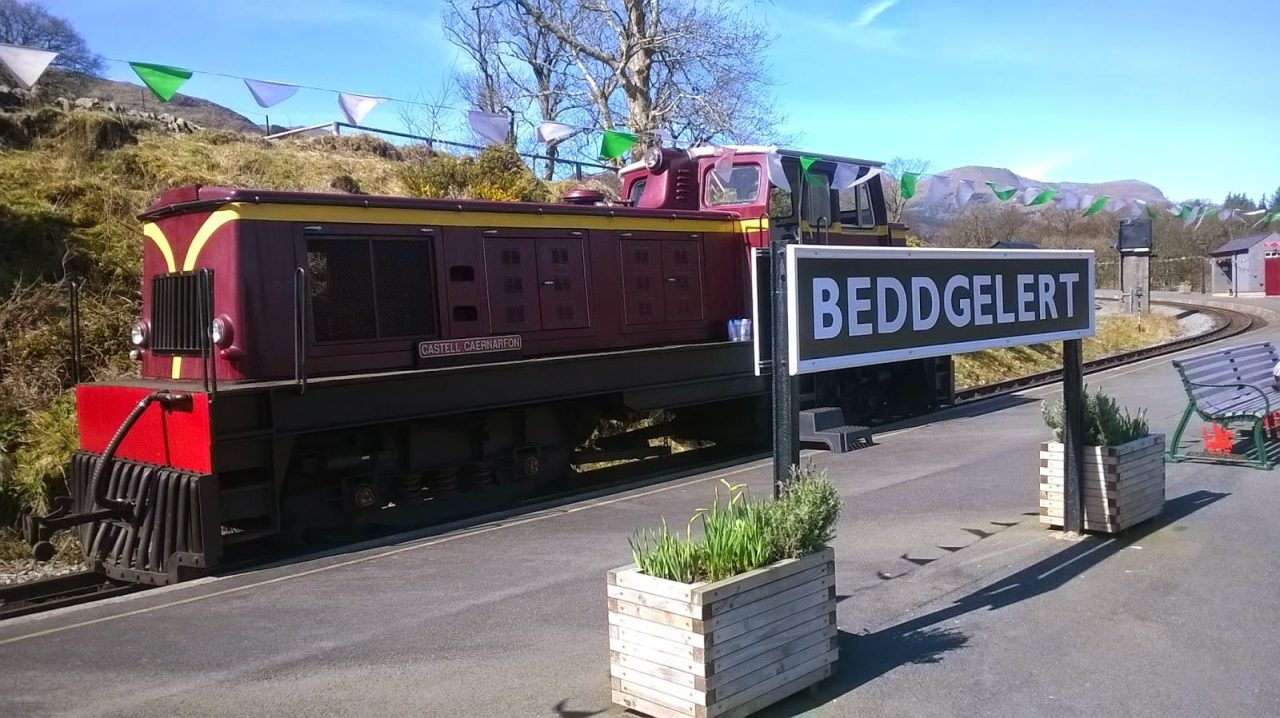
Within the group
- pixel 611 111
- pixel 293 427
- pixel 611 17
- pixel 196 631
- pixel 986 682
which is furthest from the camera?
pixel 611 111

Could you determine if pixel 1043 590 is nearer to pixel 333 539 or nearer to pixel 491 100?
pixel 333 539

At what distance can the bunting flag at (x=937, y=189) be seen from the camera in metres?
12.4

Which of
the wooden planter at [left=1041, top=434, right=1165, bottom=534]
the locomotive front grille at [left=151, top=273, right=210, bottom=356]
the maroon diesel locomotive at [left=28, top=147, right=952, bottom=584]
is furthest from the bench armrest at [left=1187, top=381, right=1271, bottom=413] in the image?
the locomotive front grille at [left=151, top=273, right=210, bottom=356]

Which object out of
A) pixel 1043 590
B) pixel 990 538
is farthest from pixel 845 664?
pixel 990 538

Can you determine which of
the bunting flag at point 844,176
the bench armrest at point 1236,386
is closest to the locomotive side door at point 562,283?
the bunting flag at point 844,176

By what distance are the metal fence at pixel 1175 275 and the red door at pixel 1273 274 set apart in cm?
446

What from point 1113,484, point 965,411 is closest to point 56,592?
point 1113,484

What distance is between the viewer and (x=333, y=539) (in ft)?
24.8

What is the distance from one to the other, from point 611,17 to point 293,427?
18.2 metres

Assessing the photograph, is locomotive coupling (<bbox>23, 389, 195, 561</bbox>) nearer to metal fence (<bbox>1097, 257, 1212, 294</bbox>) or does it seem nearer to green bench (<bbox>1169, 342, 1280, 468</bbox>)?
green bench (<bbox>1169, 342, 1280, 468</bbox>)

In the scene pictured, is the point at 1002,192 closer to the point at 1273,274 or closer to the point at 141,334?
the point at 141,334

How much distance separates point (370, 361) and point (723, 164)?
509 cm

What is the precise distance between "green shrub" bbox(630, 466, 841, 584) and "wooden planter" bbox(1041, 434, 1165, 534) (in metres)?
2.87

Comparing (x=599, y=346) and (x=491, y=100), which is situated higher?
(x=491, y=100)
